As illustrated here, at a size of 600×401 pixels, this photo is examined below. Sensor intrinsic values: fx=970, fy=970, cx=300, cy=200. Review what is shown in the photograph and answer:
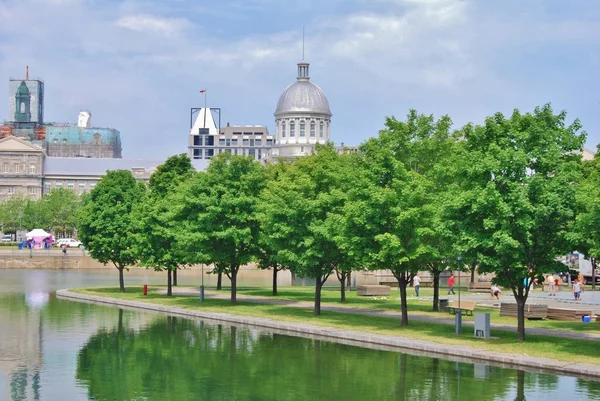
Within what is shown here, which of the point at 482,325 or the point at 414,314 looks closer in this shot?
the point at 482,325

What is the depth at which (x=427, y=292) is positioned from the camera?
244ft

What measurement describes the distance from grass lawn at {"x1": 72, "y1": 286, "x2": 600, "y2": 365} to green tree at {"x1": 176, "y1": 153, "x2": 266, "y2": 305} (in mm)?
3212

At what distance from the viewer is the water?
3008cm

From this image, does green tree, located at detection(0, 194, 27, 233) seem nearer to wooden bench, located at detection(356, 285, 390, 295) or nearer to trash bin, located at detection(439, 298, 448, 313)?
wooden bench, located at detection(356, 285, 390, 295)

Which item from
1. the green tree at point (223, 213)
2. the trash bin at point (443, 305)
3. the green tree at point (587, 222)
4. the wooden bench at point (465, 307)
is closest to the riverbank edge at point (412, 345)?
the green tree at point (223, 213)

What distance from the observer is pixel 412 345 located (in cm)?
3931

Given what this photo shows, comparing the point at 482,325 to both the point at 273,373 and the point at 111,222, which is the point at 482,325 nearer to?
the point at 273,373

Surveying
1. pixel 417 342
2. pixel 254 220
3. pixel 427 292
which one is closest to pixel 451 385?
pixel 417 342

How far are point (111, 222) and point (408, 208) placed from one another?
34.5 meters

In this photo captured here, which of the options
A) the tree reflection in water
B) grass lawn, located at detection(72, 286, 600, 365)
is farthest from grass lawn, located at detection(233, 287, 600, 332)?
the tree reflection in water

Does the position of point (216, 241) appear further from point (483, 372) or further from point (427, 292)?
point (483, 372)

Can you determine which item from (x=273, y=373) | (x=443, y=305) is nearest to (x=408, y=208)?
A: (x=443, y=305)

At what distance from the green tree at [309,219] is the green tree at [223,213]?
3.20 metres

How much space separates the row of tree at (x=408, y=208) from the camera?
38969 millimetres
